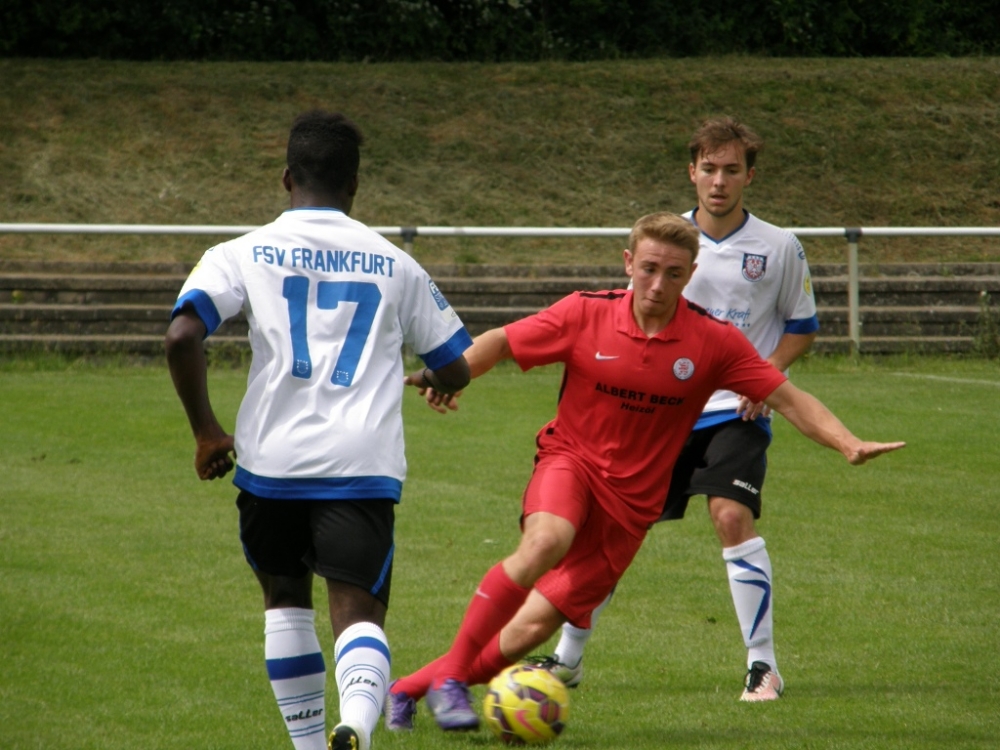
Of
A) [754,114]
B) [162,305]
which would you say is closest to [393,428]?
[162,305]

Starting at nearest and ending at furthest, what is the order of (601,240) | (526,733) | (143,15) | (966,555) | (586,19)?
(526,733) < (966,555) < (601,240) < (143,15) < (586,19)

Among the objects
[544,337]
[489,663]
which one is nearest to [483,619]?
[489,663]

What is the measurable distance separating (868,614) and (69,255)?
12.9 meters

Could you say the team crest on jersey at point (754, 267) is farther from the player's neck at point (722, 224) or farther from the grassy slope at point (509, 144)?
the grassy slope at point (509, 144)

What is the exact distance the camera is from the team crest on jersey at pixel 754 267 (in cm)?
584

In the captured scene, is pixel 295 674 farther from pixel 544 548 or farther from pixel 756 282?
pixel 756 282

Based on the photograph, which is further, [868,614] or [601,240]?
[601,240]

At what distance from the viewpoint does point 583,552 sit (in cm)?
491

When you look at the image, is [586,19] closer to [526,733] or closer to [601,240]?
[601,240]

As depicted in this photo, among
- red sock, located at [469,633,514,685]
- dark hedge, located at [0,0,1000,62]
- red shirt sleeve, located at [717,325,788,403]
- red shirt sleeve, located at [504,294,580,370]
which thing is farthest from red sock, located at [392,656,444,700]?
dark hedge, located at [0,0,1000,62]

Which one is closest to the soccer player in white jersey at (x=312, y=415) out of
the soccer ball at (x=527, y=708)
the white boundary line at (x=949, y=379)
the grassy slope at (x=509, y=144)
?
the soccer ball at (x=527, y=708)

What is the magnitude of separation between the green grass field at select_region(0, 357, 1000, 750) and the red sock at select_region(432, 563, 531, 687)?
22cm

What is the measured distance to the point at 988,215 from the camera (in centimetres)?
2014

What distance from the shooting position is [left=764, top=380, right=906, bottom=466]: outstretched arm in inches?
178
